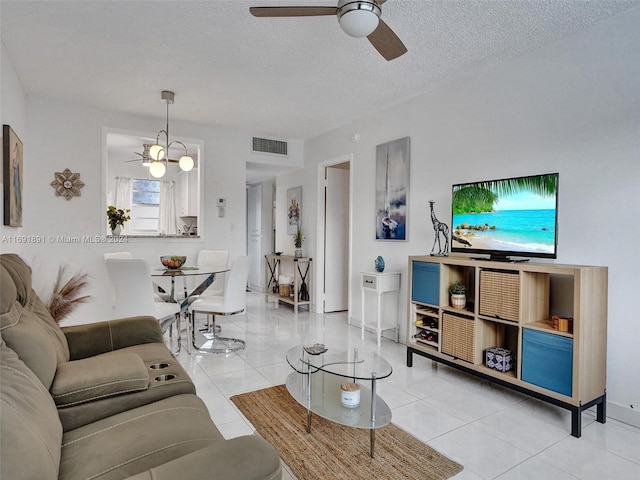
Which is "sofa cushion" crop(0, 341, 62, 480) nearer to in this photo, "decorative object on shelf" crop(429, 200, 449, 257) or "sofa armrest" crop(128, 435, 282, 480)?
"sofa armrest" crop(128, 435, 282, 480)

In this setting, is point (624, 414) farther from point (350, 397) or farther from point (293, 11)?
point (293, 11)

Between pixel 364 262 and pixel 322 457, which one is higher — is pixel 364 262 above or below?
above

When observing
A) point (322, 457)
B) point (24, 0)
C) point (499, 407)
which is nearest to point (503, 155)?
point (499, 407)

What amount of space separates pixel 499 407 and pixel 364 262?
2.41 m

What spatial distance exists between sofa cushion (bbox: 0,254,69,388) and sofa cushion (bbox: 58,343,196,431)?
0.16m

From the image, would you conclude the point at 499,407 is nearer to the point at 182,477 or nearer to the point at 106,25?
the point at 182,477

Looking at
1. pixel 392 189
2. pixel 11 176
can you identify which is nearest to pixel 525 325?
pixel 392 189

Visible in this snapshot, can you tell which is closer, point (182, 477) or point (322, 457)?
point (182, 477)

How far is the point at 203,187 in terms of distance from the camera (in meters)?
5.29

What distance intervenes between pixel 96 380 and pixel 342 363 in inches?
51.9

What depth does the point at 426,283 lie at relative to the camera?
331 centimetres

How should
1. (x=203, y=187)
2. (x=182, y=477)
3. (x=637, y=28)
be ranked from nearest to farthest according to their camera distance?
(x=182, y=477), (x=637, y=28), (x=203, y=187)

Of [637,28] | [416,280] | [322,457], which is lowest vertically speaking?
[322,457]

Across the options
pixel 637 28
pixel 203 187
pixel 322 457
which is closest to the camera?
pixel 322 457
